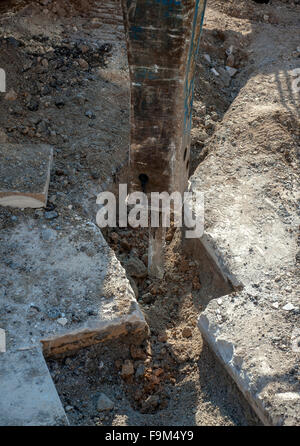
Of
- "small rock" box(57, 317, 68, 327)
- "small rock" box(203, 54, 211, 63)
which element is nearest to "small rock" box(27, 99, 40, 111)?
"small rock" box(203, 54, 211, 63)

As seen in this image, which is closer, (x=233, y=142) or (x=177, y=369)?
(x=177, y=369)

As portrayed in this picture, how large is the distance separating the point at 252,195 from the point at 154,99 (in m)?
1.62

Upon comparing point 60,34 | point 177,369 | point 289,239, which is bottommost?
point 177,369

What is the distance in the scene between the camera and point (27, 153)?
479cm

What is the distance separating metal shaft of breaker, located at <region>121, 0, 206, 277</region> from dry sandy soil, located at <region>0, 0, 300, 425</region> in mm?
969

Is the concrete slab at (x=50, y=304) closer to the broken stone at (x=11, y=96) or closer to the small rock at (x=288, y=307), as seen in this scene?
the small rock at (x=288, y=307)

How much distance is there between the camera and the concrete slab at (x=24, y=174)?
4.45 meters

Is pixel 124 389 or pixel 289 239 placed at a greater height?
pixel 289 239

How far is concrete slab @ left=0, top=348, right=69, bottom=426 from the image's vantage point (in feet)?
10.7

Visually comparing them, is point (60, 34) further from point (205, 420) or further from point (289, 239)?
point (205, 420)

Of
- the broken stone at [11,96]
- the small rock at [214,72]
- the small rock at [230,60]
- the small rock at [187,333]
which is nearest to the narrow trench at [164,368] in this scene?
the small rock at [187,333]

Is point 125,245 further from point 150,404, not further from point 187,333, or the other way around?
point 150,404

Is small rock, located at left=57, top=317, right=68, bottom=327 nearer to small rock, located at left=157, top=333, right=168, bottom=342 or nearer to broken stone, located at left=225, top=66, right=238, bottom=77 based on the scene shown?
small rock, located at left=157, top=333, right=168, bottom=342

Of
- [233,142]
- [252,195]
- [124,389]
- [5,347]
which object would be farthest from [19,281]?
[233,142]
